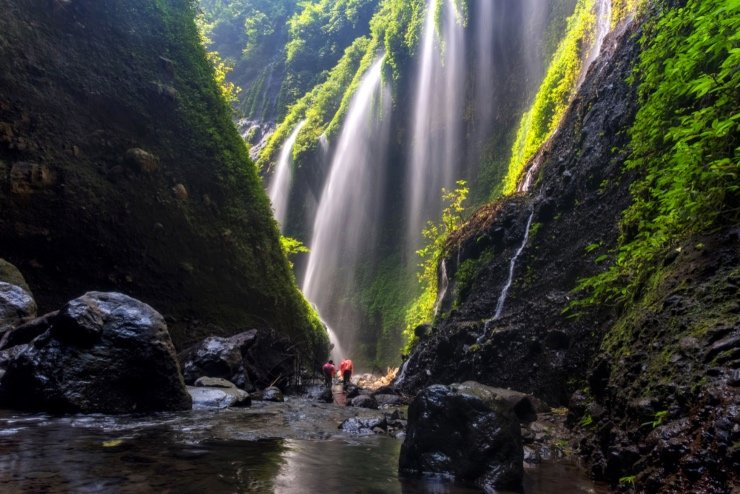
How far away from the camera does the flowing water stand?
2.97 m

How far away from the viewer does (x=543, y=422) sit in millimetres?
6359

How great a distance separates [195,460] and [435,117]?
21.8 metres

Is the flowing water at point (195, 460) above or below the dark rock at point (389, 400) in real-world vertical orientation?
above

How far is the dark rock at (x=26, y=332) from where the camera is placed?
628 centimetres

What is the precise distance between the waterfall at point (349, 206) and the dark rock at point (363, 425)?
58.0 feet

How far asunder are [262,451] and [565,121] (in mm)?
10577

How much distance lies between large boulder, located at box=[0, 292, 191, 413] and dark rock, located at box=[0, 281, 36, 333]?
1905 millimetres

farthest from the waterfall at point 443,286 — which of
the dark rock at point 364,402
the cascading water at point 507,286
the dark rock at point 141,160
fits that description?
the dark rock at point 141,160

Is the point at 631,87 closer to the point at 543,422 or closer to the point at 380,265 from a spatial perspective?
the point at 543,422

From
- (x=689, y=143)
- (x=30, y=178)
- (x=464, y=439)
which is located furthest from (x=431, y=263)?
(x=464, y=439)

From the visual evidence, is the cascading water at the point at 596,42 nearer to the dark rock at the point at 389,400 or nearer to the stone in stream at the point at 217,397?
the dark rock at the point at 389,400

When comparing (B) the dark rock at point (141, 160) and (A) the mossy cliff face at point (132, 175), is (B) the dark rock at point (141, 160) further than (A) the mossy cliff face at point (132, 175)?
Yes

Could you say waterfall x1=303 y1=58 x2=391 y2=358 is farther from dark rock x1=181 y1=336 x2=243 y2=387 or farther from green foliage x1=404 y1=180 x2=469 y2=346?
dark rock x1=181 y1=336 x2=243 y2=387

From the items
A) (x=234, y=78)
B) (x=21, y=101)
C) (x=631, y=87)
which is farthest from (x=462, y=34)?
(x=234, y=78)
